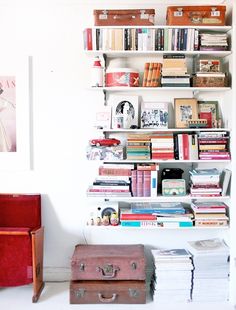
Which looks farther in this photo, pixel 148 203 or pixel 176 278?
pixel 148 203

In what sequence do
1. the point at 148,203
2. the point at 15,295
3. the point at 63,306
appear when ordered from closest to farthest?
the point at 63,306, the point at 15,295, the point at 148,203

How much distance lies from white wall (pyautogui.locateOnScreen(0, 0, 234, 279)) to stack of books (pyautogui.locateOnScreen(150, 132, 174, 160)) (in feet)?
1.88

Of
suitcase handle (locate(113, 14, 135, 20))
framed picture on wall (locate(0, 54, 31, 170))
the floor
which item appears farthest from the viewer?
framed picture on wall (locate(0, 54, 31, 170))

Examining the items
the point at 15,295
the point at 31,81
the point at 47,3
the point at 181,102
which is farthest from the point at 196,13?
the point at 15,295

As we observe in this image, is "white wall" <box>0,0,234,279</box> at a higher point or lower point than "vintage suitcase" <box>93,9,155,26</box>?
lower

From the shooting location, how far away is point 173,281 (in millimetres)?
2867

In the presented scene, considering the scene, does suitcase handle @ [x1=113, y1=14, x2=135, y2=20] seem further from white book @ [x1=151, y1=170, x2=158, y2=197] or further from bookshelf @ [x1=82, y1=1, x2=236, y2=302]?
white book @ [x1=151, y1=170, x2=158, y2=197]

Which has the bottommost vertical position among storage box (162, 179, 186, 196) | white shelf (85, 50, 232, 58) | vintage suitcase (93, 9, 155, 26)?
storage box (162, 179, 186, 196)

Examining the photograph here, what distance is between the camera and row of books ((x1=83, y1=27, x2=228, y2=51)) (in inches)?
112

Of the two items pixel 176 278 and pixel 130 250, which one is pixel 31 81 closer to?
pixel 130 250

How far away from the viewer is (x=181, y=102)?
306cm

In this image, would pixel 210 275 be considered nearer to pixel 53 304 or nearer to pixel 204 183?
pixel 204 183

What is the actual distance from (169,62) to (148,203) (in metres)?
1.14

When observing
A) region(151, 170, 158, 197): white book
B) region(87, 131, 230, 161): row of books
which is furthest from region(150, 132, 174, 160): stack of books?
region(151, 170, 158, 197): white book
